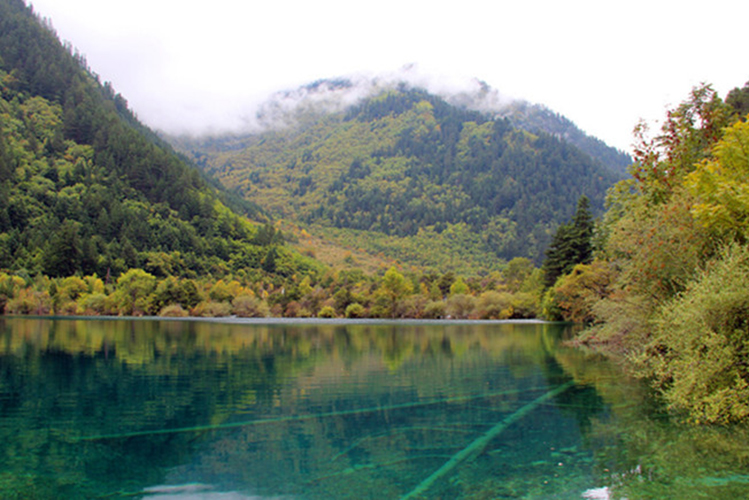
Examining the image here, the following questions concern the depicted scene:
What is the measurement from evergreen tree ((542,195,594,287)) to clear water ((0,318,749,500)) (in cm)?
6348

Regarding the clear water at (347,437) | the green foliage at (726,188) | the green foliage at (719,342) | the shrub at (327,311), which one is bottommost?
the shrub at (327,311)

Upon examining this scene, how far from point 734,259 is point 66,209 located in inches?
7360

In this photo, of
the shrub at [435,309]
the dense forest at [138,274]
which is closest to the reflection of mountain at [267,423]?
the dense forest at [138,274]

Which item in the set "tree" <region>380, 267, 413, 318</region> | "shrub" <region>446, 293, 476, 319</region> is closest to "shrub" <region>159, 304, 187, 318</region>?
"tree" <region>380, 267, 413, 318</region>

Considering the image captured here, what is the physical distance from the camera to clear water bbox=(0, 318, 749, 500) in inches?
541

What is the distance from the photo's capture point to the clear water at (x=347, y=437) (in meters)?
13.8

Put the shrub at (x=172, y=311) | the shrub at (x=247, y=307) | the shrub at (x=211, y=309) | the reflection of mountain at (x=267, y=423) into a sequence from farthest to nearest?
the shrub at (x=247, y=307) → the shrub at (x=211, y=309) → the shrub at (x=172, y=311) → the reflection of mountain at (x=267, y=423)

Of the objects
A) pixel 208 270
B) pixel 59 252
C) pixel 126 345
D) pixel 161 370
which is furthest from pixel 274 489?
pixel 208 270

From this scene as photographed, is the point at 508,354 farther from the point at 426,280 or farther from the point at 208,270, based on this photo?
the point at 208,270

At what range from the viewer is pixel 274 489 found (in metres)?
13.6

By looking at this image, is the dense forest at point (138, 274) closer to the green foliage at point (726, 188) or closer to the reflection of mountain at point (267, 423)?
the reflection of mountain at point (267, 423)

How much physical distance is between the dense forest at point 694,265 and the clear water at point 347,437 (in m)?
1.88

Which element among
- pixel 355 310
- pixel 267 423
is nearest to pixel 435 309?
pixel 355 310

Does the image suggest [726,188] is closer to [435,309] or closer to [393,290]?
[435,309]
